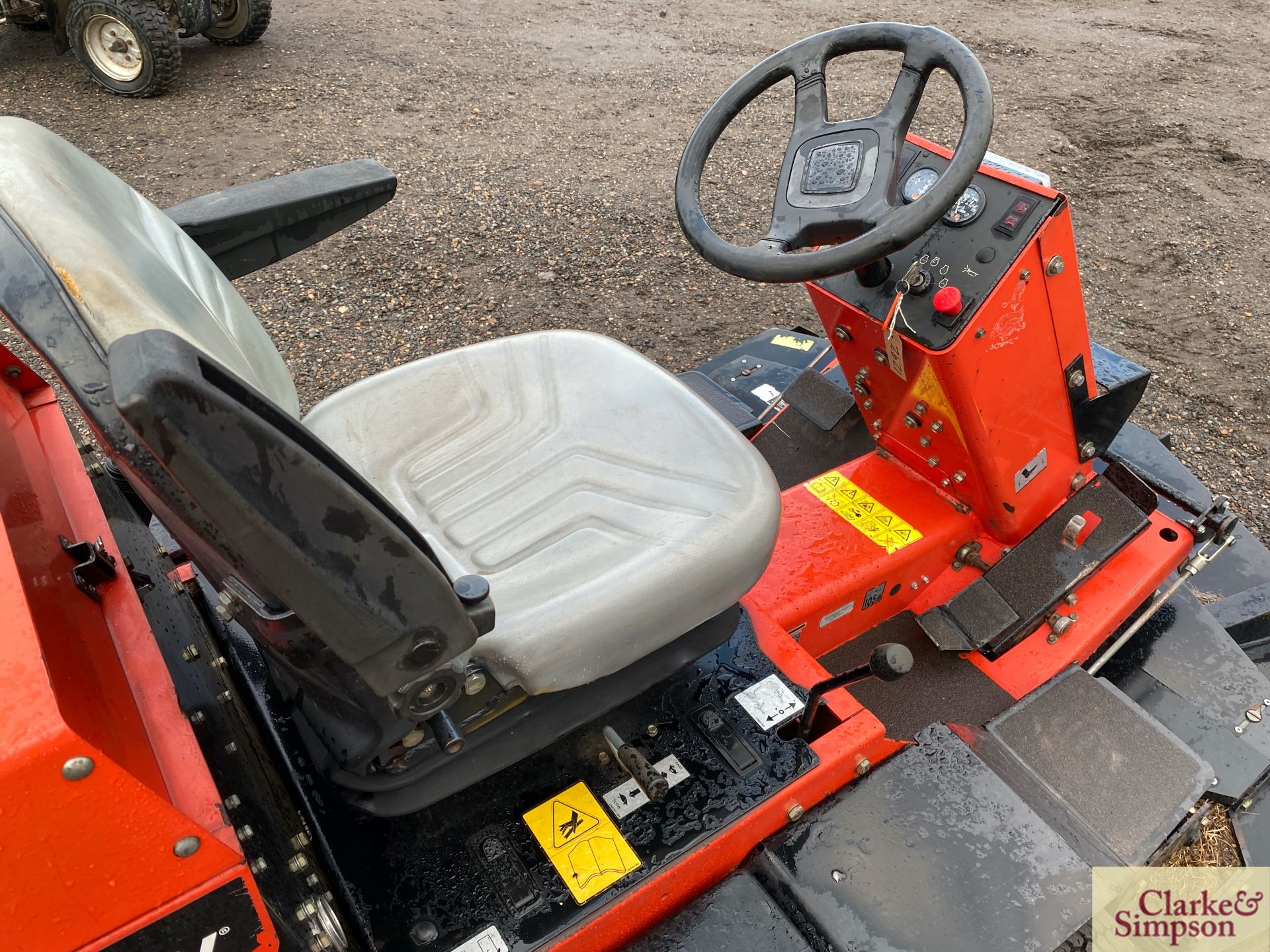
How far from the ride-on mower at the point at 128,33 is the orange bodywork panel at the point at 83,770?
5.02 meters

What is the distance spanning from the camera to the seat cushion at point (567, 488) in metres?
1.26

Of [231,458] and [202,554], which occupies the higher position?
[231,458]

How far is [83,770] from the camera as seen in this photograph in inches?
29.9

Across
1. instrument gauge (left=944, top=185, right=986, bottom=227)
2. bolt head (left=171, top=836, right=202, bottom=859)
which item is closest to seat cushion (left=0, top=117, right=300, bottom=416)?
bolt head (left=171, top=836, right=202, bottom=859)

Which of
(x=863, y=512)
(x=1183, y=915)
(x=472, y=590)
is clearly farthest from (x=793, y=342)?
(x=472, y=590)

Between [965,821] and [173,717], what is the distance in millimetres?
1119

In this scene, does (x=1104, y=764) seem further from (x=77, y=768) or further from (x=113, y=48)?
(x=113, y=48)

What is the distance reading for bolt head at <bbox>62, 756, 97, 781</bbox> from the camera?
0.75m

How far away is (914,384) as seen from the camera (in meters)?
1.81

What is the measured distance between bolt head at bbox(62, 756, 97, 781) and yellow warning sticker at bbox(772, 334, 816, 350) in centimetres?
237

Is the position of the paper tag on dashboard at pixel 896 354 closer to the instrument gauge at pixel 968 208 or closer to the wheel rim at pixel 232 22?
the instrument gauge at pixel 968 208

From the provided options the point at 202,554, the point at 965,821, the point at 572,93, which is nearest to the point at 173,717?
the point at 202,554

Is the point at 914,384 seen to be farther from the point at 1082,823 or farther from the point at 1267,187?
the point at 1267,187

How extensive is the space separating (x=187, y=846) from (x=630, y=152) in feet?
15.1
